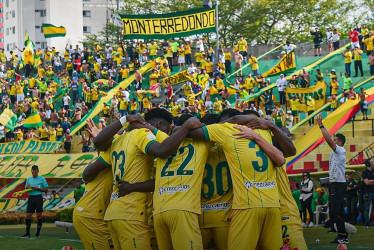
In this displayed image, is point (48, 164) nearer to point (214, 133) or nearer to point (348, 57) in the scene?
point (348, 57)

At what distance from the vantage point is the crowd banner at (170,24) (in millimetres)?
40594

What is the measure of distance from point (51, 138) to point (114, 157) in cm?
2831

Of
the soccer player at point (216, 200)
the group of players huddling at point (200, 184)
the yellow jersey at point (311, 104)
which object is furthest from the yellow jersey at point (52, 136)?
the soccer player at point (216, 200)

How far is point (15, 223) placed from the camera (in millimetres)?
27266

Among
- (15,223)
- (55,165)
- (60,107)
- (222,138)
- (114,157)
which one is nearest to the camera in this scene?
(222,138)

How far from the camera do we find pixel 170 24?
42062mm

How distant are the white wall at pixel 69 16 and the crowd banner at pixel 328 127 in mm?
77329

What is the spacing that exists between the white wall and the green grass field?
274 feet

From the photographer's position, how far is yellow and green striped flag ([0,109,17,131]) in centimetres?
4038

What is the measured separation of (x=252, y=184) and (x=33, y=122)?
30.2m

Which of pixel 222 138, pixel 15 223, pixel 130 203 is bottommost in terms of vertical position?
pixel 15 223

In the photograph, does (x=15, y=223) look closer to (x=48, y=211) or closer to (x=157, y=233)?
(x=48, y=211)

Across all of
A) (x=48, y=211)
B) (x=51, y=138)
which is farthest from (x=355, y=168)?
(x=51, y=138)

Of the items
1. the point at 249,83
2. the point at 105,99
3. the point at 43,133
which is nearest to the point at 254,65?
the point at 249,83
